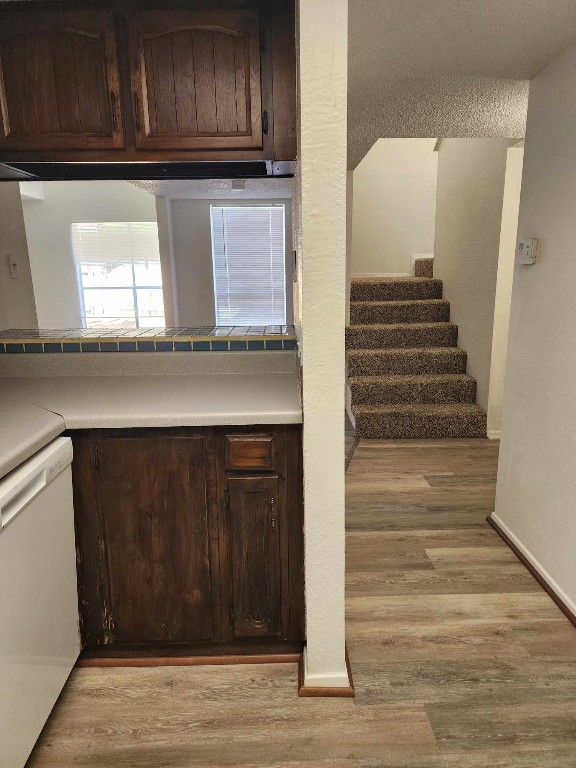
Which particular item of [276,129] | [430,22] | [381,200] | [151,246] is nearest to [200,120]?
[276,129]

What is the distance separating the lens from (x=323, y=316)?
1.38m

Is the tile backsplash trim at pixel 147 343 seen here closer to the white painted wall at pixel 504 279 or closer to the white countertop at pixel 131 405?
the white countertop at pixel 131 405

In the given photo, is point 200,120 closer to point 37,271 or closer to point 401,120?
point 37,271

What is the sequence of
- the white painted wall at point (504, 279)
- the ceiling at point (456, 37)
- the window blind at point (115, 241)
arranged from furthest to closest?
the window blind at point (115, 241) < the white painted wall at point (504, 279) < the ceiling at point (456, 37)

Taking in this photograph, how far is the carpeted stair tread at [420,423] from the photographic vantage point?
3.95 meters

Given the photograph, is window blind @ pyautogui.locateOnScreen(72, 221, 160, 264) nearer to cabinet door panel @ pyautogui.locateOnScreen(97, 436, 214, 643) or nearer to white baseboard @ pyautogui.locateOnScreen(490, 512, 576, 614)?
cabinet door panel @ pyautogui.locateOnScreen(97, 436, 214, 643)

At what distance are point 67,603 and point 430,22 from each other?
2.24m

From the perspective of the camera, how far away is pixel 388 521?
8.86 ft

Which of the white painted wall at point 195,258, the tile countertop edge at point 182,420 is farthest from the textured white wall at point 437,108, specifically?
the tile countertop edge at point 182,420

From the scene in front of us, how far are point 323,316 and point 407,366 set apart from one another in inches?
127

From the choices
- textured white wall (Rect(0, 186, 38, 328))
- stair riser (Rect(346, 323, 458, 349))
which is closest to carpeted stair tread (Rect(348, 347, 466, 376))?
stair riser (Rect(346, 323, 458, 349))

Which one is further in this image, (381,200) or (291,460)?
(381,200)

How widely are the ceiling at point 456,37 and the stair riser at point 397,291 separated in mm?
2800

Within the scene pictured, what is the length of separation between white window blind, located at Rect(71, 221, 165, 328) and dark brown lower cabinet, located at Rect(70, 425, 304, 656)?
255 cm
